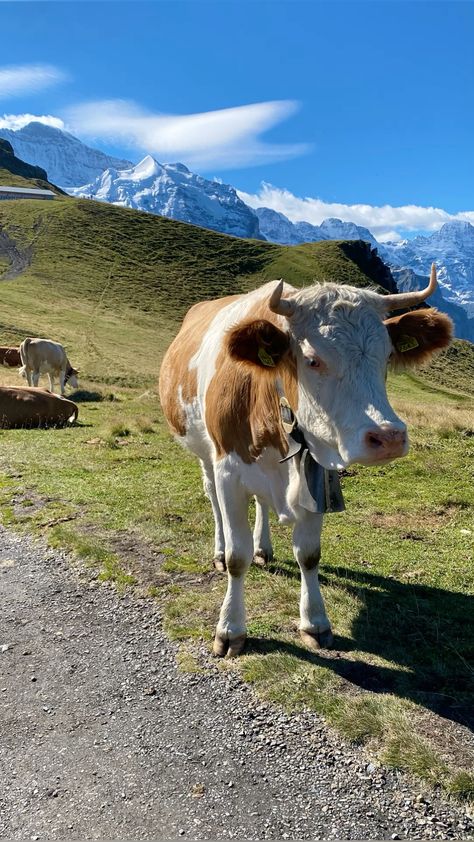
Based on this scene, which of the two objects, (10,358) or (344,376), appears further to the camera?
(10,358)

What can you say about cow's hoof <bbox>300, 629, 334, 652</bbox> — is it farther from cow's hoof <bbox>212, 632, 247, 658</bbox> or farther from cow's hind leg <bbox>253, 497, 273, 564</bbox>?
cow's hind leg <bbox>253, 497, 273, 564</bbox>

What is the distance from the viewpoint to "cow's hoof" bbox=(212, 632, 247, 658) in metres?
5.09

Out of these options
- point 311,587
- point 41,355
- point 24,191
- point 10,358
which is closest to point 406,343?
point 311,587

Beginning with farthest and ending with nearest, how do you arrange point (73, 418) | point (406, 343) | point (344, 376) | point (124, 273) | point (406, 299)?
1. point (124, 273)
2. point (73, 418)
3. point (406, 343)
4. point (406, 299)
5. point (344, 376)

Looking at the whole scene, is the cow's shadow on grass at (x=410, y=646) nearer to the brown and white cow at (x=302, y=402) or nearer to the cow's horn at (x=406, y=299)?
the brown and white cow at (x=302, y=402)

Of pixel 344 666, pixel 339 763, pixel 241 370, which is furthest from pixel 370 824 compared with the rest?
pixel 241 370

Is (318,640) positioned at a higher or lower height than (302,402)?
lower

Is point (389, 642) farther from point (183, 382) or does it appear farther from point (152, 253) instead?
point (152, 253)

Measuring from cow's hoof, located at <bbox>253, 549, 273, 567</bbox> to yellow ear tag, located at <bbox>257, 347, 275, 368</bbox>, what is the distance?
328 centimetres

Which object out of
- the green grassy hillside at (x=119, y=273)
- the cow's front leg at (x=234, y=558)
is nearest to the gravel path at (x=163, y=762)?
the cow's front leg at (x=234, y=558)

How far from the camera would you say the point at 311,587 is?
5.36m

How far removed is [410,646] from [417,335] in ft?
8.78

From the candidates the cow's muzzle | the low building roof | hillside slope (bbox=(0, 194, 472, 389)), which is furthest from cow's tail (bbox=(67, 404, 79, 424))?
the low building roof

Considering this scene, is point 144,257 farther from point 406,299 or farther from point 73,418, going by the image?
point 406,299
